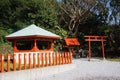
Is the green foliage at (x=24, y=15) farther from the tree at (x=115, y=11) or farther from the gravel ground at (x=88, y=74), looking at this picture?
the gravel ground at (x=88, y=74)

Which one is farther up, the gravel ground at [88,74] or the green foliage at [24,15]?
the green foliage at [24,15]

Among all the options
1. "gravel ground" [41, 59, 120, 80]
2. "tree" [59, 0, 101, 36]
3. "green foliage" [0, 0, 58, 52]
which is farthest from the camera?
"tree" [59, 0, 101, 36]

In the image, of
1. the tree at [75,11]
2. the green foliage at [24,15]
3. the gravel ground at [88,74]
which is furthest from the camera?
the tree at [75,11]

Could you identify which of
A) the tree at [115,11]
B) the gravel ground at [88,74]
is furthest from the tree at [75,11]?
the gravel ground at [88,74]

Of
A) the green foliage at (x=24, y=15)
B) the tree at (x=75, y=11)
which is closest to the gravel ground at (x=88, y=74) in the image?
the green foliage at (x=24, y=15)

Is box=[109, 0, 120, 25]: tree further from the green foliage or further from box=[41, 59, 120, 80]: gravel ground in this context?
box=[41, 59, 120, 80]: gravel ground

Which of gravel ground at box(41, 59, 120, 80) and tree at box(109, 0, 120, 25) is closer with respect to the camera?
gravel ground at box(41, 59, 120, 80)

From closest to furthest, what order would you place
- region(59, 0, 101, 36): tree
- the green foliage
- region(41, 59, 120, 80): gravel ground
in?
1. region(41, 59, 120, 80): gravel ground
2. the green foliage
3. region(59, 0, 101, 36): tree

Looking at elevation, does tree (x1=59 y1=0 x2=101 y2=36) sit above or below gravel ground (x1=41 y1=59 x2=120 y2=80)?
above

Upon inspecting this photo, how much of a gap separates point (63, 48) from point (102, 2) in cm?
730

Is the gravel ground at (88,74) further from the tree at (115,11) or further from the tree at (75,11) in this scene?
the tree at (75,11)

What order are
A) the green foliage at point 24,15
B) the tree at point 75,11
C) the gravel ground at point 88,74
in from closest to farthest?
the gravel ground at point 88,74 < the green foliage at point 24,15 < the tree at point 75,11

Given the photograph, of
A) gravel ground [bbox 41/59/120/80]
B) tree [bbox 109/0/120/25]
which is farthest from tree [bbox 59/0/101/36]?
gravel ground [bbox 41/59/120/80]

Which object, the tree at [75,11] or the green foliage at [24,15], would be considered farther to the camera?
the tree at [75,11]
